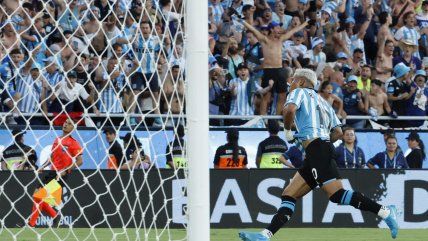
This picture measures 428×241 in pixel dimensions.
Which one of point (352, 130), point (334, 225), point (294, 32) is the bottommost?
point (334, 225)

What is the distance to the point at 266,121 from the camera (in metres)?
18.9

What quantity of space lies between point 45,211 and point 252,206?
10.1 ft

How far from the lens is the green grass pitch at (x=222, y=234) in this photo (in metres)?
13.4

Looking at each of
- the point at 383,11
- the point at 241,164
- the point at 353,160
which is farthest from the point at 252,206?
the point at 383,11

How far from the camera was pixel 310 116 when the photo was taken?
38.4 ft

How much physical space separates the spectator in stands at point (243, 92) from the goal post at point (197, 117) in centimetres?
1102

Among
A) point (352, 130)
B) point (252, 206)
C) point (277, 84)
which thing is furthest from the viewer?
point (277, 84)

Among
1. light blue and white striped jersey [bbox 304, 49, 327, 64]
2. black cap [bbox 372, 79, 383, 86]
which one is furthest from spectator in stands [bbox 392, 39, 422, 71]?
light blue and white striped jersey [bbox 304, 49, 327, 64]

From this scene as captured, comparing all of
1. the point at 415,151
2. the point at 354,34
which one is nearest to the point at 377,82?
the point at 354,34

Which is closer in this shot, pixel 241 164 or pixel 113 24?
pixel 113 24

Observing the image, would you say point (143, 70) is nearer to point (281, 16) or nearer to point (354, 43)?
point (281, 16)

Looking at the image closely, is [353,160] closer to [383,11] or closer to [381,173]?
[381,173]

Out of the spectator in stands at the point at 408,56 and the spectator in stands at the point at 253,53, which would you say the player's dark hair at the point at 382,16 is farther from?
the spectator in stands at the point at 253,53

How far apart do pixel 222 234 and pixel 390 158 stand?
13.3 ft
